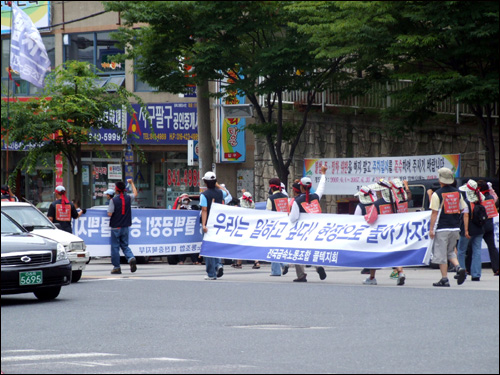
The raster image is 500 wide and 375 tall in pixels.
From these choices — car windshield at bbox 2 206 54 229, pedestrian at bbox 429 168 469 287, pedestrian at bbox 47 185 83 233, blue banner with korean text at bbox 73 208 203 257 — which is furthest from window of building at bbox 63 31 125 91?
pedestrian at bbox 429 168 469 287

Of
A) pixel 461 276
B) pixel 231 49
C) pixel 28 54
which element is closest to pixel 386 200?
pixel 461 276

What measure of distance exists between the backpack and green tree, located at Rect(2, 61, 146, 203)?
15.0 meters

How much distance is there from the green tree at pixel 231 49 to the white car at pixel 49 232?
840 cm

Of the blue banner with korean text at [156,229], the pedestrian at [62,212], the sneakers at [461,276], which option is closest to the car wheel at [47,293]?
the pedestrian at [62,212]

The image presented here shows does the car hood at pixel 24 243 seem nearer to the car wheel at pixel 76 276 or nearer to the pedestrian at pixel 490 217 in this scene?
the car wheel at pixel 76 276

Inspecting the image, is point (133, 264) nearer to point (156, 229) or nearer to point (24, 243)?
point (156, 229)

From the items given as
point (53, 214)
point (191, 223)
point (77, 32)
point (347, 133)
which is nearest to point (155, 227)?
point (191, 223)

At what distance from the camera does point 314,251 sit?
15.4 meters

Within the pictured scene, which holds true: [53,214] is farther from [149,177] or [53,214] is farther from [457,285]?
[149,177]

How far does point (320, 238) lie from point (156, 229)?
6.05 metres

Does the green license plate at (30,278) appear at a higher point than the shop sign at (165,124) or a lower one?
lower

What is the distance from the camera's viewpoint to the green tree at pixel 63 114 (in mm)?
26923

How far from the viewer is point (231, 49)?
24141 mm

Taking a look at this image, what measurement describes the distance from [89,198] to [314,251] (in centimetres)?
2108
